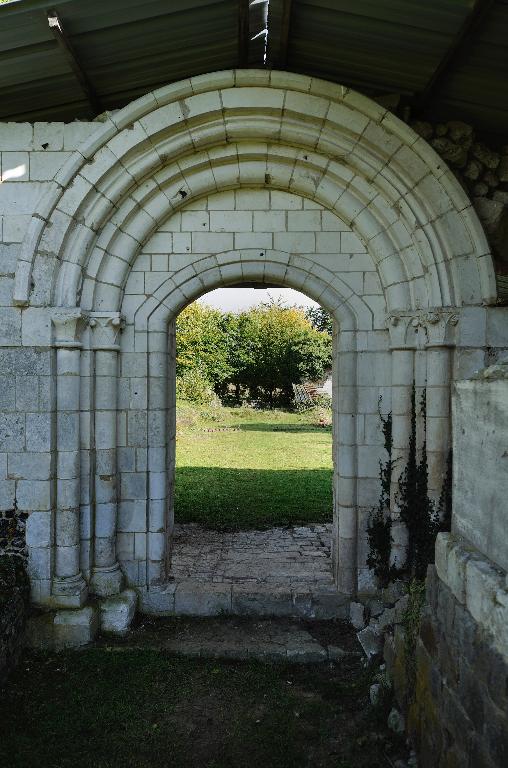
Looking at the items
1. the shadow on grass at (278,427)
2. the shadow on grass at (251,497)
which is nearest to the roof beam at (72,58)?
the shadow on grass at (251,497)

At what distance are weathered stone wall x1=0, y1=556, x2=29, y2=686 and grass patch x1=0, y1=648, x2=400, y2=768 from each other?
15cm

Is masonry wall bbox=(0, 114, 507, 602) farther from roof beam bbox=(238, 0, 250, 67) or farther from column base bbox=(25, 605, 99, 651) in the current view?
roof beam bbox=(238, 0, 250, 67)

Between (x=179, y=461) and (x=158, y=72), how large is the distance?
29.5 feet

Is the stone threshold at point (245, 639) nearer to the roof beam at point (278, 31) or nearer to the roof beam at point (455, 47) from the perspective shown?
the roof beam at point (455, 47)

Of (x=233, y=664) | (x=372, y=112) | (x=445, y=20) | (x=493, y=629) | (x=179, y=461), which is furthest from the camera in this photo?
(x=179, y=461)

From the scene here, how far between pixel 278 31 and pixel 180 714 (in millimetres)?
4949

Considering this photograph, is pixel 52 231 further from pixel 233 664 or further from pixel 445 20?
pixel 233 664

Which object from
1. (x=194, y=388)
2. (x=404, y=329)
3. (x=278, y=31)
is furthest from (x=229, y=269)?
(x=194, y=388)

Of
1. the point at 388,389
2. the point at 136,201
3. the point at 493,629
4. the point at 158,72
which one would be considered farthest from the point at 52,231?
the point at 493,629

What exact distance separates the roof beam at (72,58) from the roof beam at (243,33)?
125cm

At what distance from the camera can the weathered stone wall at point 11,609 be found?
4145mm

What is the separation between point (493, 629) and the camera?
96.8 inches

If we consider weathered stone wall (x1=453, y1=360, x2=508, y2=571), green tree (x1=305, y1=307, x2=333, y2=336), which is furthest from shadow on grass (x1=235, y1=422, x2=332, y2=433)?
green tree (x1=305, y1=307, x2=333, y2=336)

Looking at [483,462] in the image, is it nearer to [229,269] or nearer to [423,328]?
[423,328]
